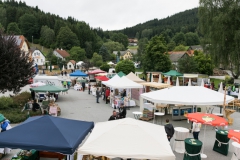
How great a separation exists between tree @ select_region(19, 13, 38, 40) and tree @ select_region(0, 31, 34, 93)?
111173mm

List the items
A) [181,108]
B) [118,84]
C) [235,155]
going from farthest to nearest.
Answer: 1. [118,84]
2. [181,108]
3. [235,155]

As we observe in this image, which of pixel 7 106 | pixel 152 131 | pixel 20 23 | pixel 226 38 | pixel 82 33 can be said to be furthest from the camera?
pixel 20 23

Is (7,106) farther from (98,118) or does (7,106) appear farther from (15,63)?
(98,118)

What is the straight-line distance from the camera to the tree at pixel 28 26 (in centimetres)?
11781

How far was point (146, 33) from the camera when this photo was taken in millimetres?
159250

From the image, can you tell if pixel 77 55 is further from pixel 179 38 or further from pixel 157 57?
pixel 179 38

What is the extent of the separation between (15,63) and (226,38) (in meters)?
23.5

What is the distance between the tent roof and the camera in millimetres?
11461

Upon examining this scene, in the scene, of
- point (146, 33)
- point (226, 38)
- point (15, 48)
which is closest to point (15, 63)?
point (15, 48)

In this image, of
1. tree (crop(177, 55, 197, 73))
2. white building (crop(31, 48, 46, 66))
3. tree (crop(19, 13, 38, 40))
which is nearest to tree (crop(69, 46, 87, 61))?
white building (crop(31, 48, 46, 66))

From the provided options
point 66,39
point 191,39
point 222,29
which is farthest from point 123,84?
point 191,39

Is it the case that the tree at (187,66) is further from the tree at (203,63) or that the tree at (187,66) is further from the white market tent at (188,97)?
the white market tent at (188,97)

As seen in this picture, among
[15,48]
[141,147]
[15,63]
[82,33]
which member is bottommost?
[141,147]

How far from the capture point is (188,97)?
11.7m
